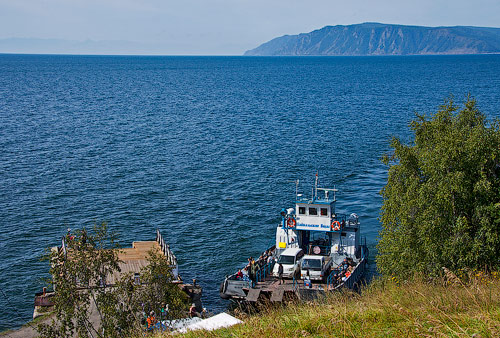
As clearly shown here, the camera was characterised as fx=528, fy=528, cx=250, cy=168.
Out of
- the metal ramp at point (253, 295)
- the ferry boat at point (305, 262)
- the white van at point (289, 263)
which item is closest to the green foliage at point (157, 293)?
the metal ramp at point (253, 295)

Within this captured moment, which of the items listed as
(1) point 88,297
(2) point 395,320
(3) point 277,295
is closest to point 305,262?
(3) point 277,295

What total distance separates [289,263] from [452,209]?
10.9 m

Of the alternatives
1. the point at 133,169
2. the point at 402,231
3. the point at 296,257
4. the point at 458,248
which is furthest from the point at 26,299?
the point at 133,169

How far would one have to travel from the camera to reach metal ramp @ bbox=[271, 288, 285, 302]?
92.4 ft

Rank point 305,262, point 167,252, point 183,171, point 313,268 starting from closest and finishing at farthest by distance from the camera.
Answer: point 313,268
point 305,262
point 167,252
point 183,171

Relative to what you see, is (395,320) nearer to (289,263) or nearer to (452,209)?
(452,209)

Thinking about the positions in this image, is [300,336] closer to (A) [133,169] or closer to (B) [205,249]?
(B) [205,249]

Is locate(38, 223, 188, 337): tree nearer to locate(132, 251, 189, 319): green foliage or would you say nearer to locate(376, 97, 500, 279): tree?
locate(132, 251, 189, 319): green foliage

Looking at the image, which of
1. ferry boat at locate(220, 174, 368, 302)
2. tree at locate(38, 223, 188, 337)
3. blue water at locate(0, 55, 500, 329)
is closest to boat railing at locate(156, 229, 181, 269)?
blue water at locate(0, 55, 500, 329)

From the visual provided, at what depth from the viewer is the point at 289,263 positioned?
3203 centimetres

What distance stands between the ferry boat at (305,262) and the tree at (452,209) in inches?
195

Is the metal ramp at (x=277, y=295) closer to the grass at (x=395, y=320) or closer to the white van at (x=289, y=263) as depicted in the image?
the white van at (x=289, y=263)

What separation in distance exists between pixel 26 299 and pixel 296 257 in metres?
16.7

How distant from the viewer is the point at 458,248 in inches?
941
